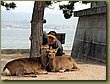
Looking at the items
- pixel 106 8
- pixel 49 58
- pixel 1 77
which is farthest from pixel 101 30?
pixel 1 77

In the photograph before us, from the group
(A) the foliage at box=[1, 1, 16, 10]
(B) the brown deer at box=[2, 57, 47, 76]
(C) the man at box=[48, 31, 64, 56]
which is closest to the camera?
(A) the foliage at box=[1, 1, 16, 10]

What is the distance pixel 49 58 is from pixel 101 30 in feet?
2.14

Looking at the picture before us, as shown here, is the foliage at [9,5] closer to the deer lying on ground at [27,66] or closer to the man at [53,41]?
the man at [53,41]

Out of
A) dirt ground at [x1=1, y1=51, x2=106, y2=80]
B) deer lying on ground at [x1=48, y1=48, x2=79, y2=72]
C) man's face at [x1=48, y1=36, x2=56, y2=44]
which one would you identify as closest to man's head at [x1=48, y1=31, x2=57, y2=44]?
man's face at [x1=48, y1=36, x2=56, y2=44]

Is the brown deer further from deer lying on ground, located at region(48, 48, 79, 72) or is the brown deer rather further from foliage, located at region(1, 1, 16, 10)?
foliage, located at region(1, 1, 16, 10)

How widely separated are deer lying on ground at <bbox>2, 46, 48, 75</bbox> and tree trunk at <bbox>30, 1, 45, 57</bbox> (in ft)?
0.25

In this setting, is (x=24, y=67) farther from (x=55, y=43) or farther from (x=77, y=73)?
(x=77, y=73)

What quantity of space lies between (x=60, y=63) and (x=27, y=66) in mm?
398

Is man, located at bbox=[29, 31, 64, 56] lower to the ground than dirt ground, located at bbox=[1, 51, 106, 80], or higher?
higher

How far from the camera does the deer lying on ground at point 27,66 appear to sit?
5.96m

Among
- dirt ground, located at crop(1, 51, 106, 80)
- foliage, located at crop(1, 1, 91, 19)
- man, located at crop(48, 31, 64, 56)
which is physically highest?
foliage, located at crop(1, 1, 91, 19)

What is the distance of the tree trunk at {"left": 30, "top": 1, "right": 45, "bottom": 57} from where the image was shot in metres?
6.08

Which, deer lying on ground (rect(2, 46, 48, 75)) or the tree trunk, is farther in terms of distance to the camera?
the tree trunk

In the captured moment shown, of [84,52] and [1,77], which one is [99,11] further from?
[1,77]
